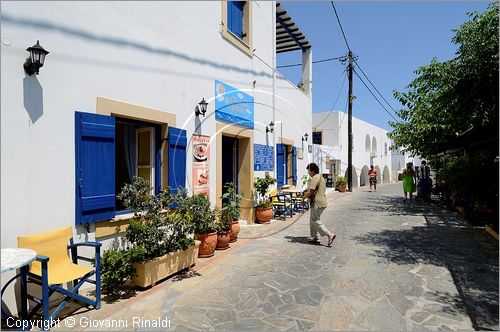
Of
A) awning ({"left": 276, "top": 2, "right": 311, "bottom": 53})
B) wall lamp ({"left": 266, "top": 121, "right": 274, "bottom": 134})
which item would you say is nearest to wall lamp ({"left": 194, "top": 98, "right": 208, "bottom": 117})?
wall lamp ({"left": 266, "top": 121, "right": 274, "bottom": 134})

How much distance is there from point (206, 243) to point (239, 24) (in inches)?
248

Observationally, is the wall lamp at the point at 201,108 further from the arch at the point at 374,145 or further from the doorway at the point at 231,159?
the arch at the point at 374,145

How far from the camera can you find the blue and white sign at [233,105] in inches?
297

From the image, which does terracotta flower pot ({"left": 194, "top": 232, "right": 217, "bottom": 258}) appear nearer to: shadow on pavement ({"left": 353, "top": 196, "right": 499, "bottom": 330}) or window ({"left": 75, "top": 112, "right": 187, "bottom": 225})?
window ({"left": 75, "top": 112, "right": 187, "bottom": 225})

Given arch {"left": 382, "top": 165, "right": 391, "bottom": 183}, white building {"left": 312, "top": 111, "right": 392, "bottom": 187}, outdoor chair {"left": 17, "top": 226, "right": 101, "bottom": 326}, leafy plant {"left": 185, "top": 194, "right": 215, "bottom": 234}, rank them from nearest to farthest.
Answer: outdoor chair {"left": 17, "top": 226, "right": 101, "bottom": 326}, leafy plant {"left": 185, "top": 194, "right": 215, "bottom": 234}, white building {"left": 312, "top": 111, "right": 392, "bottom": 187}, arch {"left": 382, "top": 165, "right": 391, "bottom": 183}

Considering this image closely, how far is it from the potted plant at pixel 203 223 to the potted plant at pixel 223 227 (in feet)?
0.97

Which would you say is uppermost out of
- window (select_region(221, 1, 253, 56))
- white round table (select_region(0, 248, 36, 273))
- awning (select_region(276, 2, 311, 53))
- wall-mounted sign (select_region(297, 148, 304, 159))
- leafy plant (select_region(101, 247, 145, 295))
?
awning (select_region(276, 2, 311, 53))

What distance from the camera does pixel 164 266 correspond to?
15.3ft

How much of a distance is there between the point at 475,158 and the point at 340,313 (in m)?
7.11

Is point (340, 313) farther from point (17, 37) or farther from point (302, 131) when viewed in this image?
point (302, 131)

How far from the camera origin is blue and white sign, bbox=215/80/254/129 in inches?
297

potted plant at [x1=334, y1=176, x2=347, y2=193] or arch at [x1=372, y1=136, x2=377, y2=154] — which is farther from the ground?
arch at [x1=372, y1=136, x2=377, y2=154]

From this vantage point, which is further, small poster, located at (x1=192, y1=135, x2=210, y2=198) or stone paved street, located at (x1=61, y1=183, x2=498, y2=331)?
small poster, located at (x1=192, y1=135, x2=210, y2=198)

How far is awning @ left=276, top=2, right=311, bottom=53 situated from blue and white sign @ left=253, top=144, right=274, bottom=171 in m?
5.29
